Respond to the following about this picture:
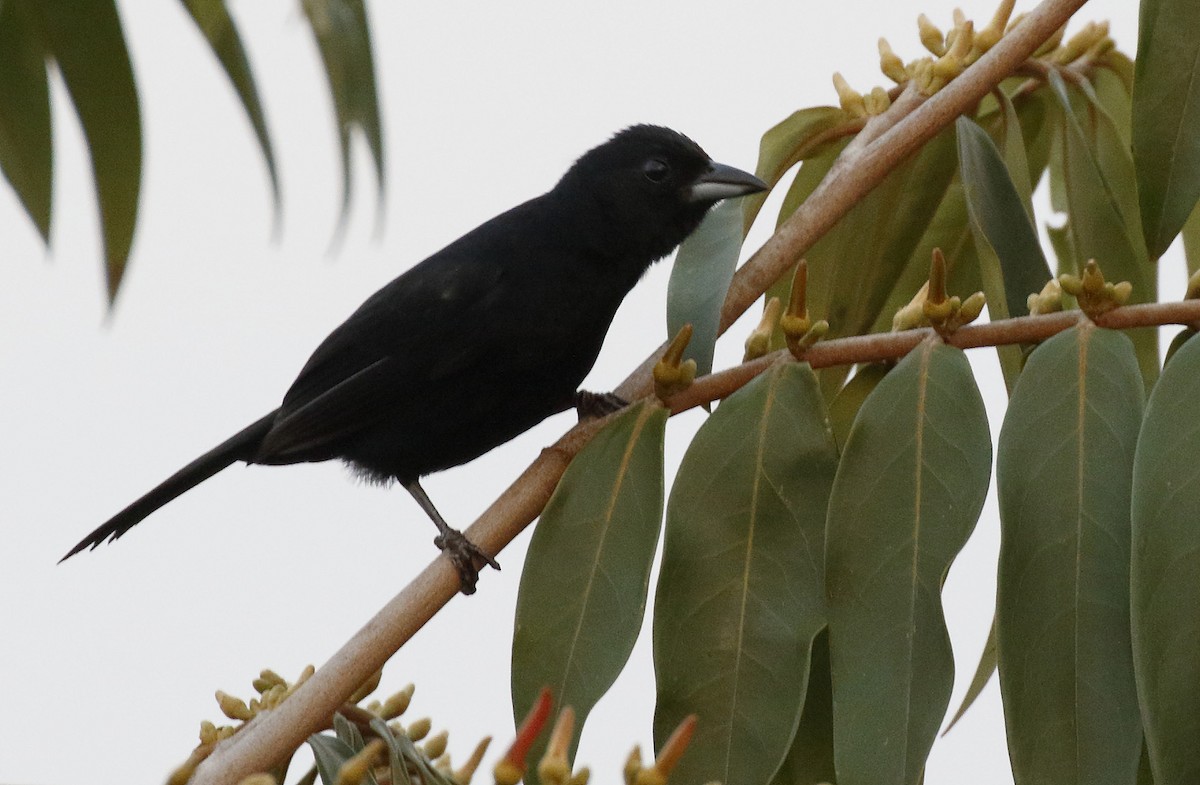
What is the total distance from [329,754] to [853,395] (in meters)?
1.19

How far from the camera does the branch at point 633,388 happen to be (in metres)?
1.98

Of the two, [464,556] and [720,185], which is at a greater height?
[720,185]

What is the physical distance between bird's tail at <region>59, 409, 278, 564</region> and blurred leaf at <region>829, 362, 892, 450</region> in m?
1.56

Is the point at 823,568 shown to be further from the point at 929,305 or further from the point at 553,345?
the point at 553,345

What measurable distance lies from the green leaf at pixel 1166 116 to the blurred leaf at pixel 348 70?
1.21 meters

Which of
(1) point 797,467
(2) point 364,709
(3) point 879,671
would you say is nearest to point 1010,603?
(3) point 879,671

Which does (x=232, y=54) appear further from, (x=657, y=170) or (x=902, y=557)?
(x=657, y=170)

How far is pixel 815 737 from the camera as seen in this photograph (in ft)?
7.45

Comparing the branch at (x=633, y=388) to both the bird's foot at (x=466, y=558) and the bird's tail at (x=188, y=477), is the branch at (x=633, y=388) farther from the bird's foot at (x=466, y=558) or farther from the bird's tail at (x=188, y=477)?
the bird's tail at (x=188, y=477)

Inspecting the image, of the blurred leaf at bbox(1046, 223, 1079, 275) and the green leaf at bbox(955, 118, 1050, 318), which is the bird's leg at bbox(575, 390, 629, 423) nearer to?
the green leaf at bbox(955, 118, 1050, 318)

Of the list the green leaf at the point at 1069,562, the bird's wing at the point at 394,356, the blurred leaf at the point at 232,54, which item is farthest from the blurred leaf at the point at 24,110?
the green leaf at the point at 1069,562

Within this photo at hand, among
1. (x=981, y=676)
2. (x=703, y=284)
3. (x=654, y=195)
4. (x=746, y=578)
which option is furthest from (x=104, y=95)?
(x=981, y=676)

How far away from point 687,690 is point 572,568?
0.88 ft

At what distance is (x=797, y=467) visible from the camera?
2158mm
